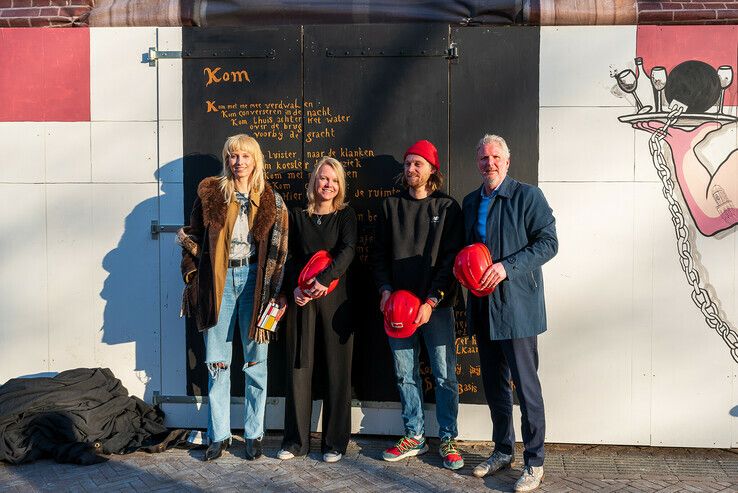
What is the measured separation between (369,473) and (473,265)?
5.08ft

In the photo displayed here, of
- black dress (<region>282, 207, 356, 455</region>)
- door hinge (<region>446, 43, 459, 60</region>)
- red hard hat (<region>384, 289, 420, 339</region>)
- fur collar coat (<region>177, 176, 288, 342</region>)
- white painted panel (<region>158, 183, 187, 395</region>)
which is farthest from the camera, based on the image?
white painted panel (<region>158, 183, 187, 395</region>)

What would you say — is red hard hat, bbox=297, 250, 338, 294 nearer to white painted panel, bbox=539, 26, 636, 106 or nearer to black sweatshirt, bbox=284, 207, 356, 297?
black sweatshirt, bbox=284, 207, 356, 297

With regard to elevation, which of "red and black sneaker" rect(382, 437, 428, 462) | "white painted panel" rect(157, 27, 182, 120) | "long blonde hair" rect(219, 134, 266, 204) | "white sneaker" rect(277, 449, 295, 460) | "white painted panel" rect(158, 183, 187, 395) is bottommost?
"white sneaker" rect(277, 449, 295, 460)

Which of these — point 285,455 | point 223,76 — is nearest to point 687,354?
point 285,455

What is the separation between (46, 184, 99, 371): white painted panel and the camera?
493 centimetres

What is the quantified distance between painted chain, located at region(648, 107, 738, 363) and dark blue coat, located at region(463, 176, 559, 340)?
1.23 metres

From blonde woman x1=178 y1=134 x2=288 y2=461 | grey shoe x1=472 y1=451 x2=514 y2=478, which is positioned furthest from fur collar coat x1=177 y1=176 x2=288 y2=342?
grey shoe x1=472 y1=451 x2=514 y2=478

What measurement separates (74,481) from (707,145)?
4.82 m

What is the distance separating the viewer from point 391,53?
4676 millimetres

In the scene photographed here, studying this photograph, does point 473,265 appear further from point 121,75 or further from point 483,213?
point 121,75

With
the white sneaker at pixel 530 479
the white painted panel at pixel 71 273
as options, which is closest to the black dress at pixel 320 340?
the white sneaker at pixel 530 479

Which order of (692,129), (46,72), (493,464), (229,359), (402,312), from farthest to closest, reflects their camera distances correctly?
1. (46,72)
2. (692,129)
3. (229,359)
4. (493,464)
5. (402,312)

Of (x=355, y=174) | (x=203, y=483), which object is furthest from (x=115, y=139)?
(x=203, y=483)

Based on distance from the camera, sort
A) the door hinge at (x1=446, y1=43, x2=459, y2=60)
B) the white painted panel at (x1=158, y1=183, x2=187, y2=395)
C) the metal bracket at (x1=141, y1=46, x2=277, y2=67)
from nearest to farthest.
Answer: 1. the door hinge at (x1=446, y1=43, x2=459, y2=60)
2. the metal bracket at (x1=141, y1=46, x2=277, y2=67)
3. the white painted panel at (x1=158, y1=183, x2=187, y2=395)
